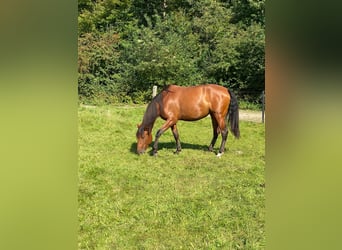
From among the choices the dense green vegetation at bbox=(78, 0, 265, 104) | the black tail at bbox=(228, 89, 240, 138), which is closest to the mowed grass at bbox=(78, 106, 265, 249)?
the black tail at bbox=(228, 89, 240, 138)

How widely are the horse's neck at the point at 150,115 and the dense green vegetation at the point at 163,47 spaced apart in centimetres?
14

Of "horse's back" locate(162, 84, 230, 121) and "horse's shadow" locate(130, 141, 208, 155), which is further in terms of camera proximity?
"horse's shadow" locate(130, 141, 208, 155)

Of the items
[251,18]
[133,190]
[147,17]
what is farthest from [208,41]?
[133,190]

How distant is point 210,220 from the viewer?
98.7 inches

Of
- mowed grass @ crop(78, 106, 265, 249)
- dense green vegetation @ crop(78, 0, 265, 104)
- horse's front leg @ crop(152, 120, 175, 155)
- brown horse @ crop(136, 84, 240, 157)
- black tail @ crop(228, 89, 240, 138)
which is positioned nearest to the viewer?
mowed grass @ crop(78, 106, 265, 249)

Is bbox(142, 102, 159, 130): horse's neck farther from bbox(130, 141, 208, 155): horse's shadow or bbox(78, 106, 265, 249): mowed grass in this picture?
bbox(130, 141, 208, 155): horse's shadow

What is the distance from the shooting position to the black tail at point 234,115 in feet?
12.1

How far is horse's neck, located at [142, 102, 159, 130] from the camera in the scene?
3.89 metres

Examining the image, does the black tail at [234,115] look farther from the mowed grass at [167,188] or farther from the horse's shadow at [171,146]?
the horse's shadow at [171,146]
